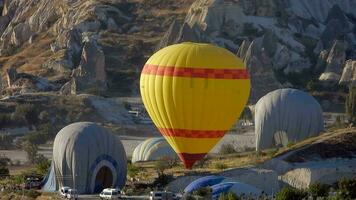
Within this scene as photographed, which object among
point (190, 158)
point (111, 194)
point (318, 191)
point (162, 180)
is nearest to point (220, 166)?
point (190, 158)

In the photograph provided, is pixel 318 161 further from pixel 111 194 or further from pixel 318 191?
pixel 111 194

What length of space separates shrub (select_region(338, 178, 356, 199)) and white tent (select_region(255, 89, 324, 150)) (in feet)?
59.9

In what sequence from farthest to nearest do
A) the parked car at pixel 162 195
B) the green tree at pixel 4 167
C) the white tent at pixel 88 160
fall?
the green tree at pixel 4 167 → the white tent at pixel 88 160 → the parked car at pixel 162 195

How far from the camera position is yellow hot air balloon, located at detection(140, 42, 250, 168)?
155ft

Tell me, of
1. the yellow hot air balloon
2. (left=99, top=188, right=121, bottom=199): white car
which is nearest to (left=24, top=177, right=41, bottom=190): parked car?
the yellow hot air balloon

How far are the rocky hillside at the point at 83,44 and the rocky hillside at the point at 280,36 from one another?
3880 mm

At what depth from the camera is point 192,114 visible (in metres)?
47.1

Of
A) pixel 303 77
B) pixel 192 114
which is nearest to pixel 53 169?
pixel 192 114

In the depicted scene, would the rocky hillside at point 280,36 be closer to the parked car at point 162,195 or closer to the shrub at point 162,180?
the shrub at point 162,180

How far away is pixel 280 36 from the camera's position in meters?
112

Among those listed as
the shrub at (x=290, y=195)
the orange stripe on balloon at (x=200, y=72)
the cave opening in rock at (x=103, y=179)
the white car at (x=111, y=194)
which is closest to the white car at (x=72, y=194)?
the white car at (x=111, y=194)

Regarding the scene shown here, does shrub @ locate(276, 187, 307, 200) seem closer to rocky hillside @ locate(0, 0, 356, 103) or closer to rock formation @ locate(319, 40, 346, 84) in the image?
rocky hillside @ locate(0, 0, 356, 103)

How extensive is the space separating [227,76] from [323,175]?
6.25 m

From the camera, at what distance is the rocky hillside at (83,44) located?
4085 inches
